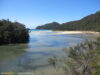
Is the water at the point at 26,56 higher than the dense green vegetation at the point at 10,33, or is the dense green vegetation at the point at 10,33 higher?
the dense green vegetation at the point at 10,33

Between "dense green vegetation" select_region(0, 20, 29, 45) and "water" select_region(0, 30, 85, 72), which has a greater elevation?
"dense green vegetation" select_region(0, 20, 29, 45)

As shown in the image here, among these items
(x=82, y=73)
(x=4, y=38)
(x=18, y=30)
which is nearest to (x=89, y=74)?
(x=82, y=73)

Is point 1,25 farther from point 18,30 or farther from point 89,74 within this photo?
point 89,74

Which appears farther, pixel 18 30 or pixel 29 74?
pixel 18 30

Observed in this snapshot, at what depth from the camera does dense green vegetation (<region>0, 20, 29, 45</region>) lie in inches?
1093

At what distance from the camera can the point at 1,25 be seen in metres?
29.1

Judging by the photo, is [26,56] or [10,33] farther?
[10,33]

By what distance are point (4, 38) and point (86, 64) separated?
2344cm

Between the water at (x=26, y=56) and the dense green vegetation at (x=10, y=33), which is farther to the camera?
the dense green vegetation at (x=10, y=33)

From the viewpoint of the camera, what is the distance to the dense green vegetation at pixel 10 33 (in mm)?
27766

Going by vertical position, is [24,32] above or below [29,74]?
above

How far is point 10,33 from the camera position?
2892 cm

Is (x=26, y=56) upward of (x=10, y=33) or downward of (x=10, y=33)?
downward

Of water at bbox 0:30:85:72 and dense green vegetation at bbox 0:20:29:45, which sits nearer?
water at bbox 0:30:85:72
